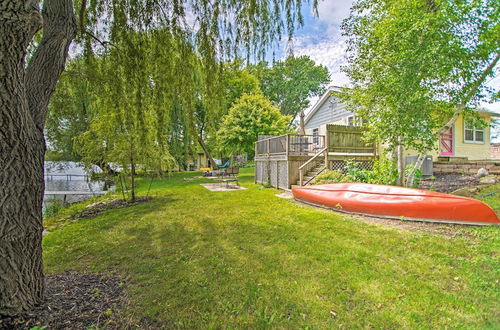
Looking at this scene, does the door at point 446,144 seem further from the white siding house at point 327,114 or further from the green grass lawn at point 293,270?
the green grass lawn at point 293,270

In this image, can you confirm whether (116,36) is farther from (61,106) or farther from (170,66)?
(61,106)

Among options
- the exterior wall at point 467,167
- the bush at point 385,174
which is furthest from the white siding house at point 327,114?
the bush at point 385,174

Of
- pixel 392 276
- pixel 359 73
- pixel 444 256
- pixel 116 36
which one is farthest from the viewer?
pixel 359 73

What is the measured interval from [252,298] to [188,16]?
3233 millimetres

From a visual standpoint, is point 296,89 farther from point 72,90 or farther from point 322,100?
point 72,90

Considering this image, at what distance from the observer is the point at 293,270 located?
116 inches

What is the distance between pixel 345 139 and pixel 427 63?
4.73 metres

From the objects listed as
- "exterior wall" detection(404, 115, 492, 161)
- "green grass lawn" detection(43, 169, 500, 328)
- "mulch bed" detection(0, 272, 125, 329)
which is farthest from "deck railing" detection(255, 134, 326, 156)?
"mulch bed" detection(0, 272, 125, 329)

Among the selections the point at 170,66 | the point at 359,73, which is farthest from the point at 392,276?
the point at 359,73

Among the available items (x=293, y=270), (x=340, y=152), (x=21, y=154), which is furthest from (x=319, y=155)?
(x=21, y=154)

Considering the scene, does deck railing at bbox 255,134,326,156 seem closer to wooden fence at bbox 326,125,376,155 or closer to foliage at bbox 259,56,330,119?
wooden fence at bbox 326,125,376,155

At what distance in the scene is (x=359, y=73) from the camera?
7.44 m

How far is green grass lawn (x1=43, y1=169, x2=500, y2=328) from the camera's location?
2133 millimetres

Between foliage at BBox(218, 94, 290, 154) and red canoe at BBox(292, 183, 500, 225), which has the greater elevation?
foliage at BBox(218, 94, 290, 154)
